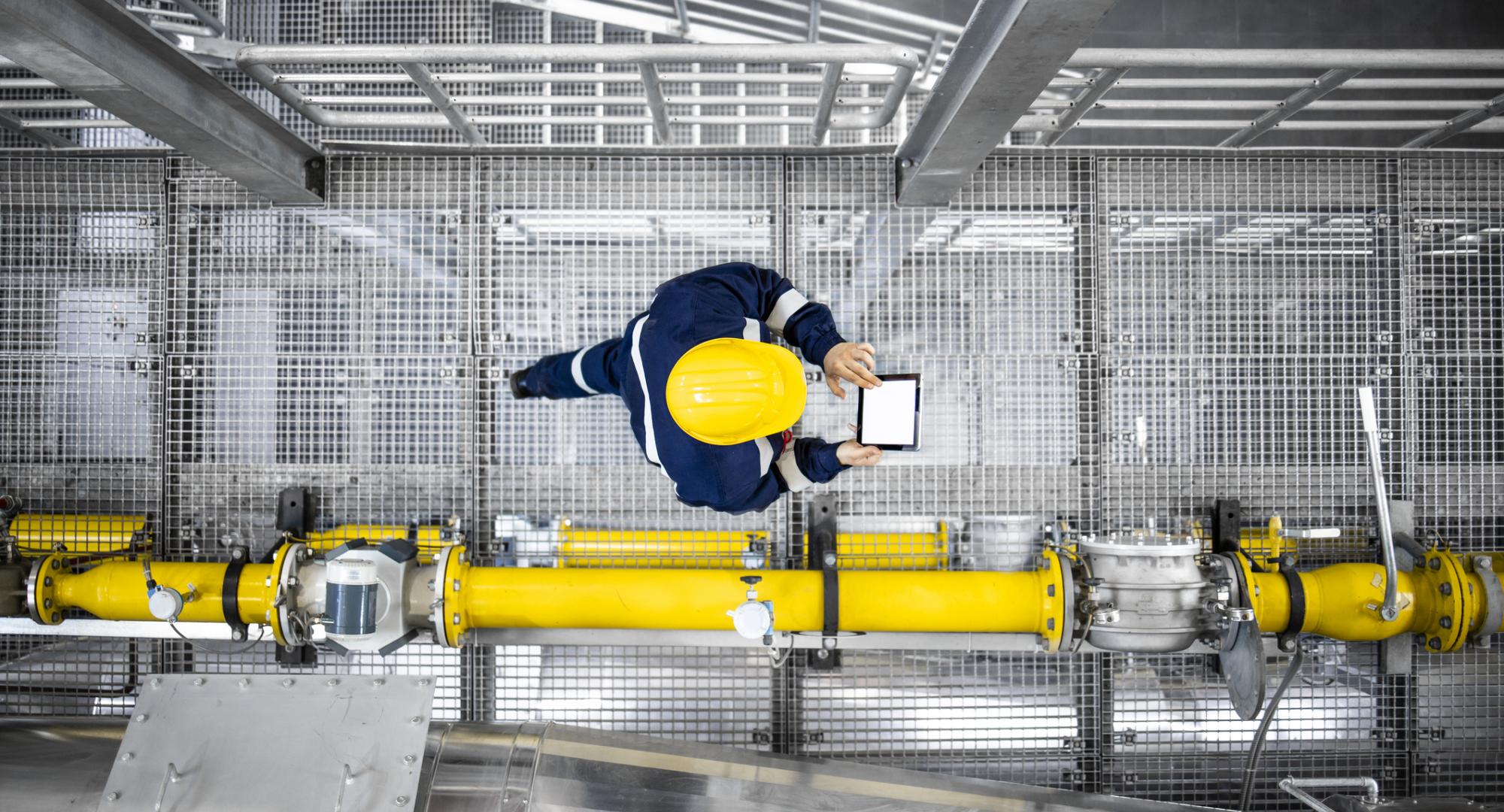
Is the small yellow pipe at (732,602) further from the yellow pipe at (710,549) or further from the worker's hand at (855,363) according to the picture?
the worker's hand at (855,363)

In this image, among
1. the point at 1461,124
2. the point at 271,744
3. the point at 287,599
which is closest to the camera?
the point at 271,744

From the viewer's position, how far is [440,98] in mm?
2771

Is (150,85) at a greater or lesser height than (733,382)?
greater

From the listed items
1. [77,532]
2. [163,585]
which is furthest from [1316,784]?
[77,532]

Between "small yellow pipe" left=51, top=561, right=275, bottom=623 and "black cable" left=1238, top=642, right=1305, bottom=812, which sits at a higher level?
"small yellow pipe" left=51, top=561, right=275, bottom=623

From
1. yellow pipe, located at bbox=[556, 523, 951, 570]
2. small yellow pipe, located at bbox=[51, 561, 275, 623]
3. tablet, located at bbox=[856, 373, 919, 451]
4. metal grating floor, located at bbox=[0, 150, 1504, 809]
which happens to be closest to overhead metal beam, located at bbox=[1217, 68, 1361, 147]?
metal grating floor, located at bbox=[0, 150, 1504, 809]

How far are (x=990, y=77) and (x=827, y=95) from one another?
23.4 inches

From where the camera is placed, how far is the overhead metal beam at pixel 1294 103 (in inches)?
105

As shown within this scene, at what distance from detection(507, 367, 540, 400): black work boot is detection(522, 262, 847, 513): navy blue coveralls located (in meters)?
0.70

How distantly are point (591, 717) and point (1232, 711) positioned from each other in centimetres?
299

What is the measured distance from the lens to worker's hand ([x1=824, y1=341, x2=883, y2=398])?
235 cm

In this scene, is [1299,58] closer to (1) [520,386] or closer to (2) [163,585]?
(1) [520,386]

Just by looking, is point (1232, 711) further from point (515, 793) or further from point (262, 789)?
point (262, 789)

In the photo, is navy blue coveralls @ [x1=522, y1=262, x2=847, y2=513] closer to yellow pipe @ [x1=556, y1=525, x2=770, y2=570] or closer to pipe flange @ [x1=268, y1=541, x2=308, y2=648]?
yellow pipe @ [x1=556, y1=525, x2=770, y2=570]
